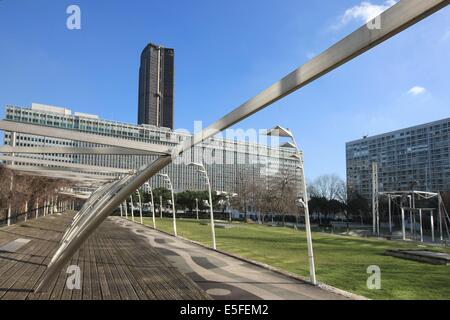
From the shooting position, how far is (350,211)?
231ft

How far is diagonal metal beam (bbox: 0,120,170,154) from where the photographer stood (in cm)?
751

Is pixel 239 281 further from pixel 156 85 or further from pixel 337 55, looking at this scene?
pixel 156 85

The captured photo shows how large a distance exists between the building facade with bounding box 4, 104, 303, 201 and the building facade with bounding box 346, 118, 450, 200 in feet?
58.6

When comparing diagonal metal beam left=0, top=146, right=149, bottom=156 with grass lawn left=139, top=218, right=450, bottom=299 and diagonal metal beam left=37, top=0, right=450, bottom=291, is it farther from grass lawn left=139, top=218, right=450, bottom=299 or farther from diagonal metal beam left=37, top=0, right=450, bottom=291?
grass lawn left=139, top=218, right=450, bottom=299

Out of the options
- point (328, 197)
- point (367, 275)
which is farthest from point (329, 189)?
point (367, 275)

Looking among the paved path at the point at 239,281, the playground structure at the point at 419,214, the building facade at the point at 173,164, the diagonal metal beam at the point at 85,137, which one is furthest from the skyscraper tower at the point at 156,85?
the diagonal metal beam at the point at 85,137

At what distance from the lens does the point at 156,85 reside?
285 feet

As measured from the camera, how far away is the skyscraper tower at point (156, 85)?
6569 cm

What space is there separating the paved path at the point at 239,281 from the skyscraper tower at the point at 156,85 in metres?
44.7

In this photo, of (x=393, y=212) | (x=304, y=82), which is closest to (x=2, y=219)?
(x=304, y=82)

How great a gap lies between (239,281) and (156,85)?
261 ft
